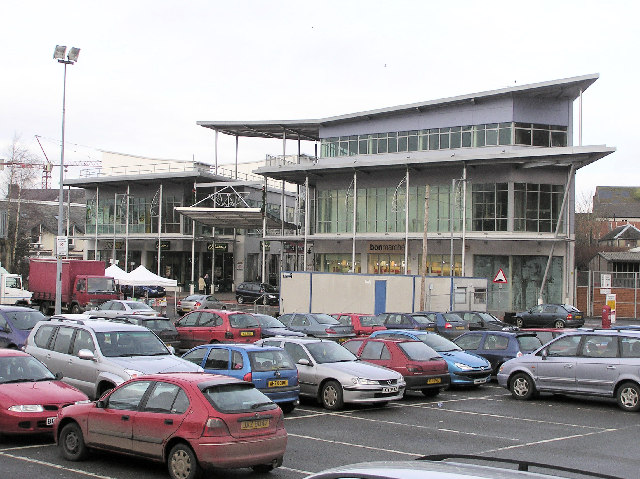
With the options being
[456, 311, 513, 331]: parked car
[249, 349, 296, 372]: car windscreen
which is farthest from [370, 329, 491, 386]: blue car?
[456, 311, 513, 331]: parked car

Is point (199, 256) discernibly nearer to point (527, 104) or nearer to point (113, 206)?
point (113, 206)

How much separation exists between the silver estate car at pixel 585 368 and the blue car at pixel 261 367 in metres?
6.16

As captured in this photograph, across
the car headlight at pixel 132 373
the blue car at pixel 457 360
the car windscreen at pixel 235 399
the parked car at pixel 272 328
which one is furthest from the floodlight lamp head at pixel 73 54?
the car windscreen at pixel 235 399

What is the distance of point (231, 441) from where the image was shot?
9.54 metres

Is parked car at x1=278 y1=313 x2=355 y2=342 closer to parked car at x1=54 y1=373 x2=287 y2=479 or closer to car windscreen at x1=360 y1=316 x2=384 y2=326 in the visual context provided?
car windscreen at x1=360 y1=316 x2=384 y2=326

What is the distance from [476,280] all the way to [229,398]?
3140 cm

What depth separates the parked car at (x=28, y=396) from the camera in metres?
12.0

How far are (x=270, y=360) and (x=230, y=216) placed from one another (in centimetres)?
4800

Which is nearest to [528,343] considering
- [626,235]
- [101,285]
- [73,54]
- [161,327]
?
[161,327]

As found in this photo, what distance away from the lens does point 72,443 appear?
11062mm

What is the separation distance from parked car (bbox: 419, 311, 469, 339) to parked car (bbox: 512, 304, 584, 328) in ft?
41.2

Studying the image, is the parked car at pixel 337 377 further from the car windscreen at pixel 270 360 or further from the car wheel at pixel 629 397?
the car wheel at pixel 629 397

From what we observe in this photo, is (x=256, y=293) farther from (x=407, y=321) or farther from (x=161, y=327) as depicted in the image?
(x=161, y=327)

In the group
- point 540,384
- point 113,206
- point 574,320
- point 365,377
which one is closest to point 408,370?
point 365,377
